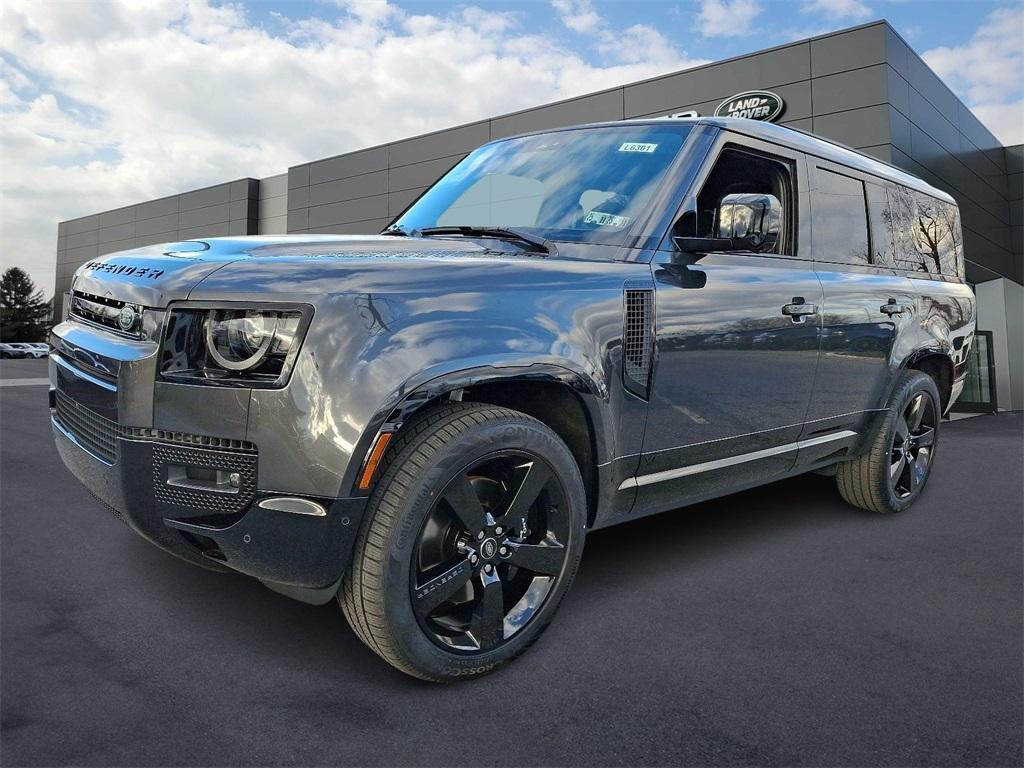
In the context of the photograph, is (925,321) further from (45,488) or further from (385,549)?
(45,488)

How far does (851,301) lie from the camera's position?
3818 mm

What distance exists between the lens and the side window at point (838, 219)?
3.82 m

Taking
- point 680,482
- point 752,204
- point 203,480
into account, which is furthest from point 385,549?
point 752,204

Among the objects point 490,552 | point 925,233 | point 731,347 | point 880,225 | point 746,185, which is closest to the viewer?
point 490,552

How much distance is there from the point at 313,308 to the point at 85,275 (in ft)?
Answer: 3.68

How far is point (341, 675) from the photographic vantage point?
2299 mm

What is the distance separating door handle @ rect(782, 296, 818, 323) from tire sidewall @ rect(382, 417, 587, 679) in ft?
4.83

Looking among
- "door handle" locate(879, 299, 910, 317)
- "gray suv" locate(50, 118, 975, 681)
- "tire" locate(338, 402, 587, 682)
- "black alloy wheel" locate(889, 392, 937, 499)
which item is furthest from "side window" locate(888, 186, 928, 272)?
"tire" locate(338, 402, 587, 682)

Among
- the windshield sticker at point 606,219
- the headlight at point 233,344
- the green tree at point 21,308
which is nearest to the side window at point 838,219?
the windshield sticker at point 606,219

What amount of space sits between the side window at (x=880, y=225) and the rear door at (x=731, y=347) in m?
0.77

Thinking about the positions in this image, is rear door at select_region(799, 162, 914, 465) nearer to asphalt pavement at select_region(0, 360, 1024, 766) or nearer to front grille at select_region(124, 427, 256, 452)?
asphalt pavement at select_region(0, 360, 1024, 766)

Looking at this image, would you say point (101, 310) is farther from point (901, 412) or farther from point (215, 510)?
point (901, 412)

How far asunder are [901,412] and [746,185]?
6.02 feet

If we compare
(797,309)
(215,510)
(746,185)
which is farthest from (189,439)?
(746,185)
